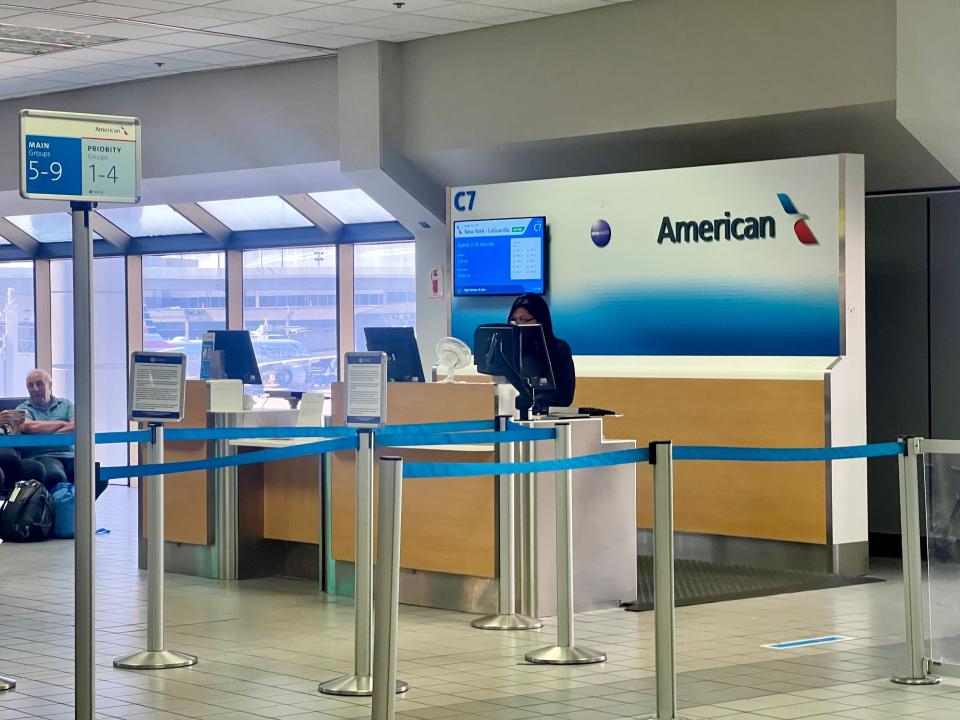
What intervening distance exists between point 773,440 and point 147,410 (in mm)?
3982

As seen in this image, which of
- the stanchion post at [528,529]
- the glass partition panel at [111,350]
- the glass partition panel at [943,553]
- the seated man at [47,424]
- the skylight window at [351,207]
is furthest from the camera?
the glass partition panel at [111,350]

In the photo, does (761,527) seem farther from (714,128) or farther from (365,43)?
(365,43)

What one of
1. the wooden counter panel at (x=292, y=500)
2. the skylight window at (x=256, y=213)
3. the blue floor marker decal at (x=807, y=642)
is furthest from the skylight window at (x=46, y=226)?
the blue floor marker decal at (x=807, y=642)

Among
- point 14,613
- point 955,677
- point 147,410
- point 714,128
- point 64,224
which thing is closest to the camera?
point 955,677

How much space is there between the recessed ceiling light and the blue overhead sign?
663 centimetres

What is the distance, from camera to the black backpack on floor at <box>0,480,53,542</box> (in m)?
10.3

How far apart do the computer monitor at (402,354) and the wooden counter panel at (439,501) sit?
0.59 metres

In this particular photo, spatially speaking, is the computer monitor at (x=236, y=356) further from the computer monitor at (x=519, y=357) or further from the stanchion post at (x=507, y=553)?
the stanchion post at (x=507, y=553)

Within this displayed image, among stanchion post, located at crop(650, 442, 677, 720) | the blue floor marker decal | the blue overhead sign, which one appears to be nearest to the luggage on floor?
the blue floor marker decal

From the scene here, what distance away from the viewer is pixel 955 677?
5758mm

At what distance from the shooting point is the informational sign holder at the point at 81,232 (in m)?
4.26

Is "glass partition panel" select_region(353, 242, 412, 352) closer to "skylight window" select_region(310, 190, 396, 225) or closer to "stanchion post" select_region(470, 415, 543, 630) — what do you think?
"skylight window" select_region(310, 190, 396, 225)

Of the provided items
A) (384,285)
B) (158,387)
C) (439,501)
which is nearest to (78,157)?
(158,387)

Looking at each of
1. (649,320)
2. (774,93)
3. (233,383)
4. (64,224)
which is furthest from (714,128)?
(64,224)
